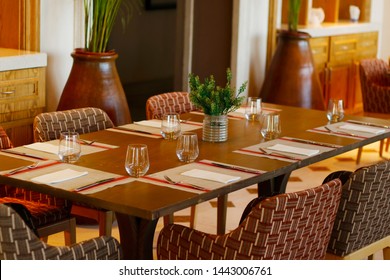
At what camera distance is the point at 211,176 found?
11.1 ft

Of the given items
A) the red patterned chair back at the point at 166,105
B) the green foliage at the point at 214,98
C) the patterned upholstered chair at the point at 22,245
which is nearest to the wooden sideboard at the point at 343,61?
A: the red patterned chair back at the point at 166,105

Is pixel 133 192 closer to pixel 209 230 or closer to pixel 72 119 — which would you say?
pixel 72 119

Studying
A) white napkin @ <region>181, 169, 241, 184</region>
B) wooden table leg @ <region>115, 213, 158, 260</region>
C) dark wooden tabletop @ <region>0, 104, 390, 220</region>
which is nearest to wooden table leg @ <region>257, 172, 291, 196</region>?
dark wooden tabletop @ <region>0, 104, 390, 220</region>

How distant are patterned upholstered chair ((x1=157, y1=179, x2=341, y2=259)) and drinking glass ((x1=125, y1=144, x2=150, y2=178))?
254mm

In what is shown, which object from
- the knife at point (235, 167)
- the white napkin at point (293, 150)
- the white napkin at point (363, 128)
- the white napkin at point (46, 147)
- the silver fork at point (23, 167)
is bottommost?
the silver fork at point (23, 167)

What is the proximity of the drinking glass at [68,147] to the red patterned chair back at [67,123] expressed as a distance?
31.1 inches

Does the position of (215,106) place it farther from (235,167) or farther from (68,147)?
(68,147)

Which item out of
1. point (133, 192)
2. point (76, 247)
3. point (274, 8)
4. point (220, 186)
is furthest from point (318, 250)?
point (274, 8)

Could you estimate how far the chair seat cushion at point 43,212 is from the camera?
380cm

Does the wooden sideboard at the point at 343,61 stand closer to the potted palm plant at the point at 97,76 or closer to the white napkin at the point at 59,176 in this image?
the potted palm plant at the point at 97,76

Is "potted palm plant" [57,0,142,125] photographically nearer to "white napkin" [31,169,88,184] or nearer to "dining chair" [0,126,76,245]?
"dining chair" [0,126,76,245]

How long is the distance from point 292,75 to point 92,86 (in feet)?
7.74

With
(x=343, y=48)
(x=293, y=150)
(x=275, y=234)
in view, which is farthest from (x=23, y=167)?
(x=343, y=48)
